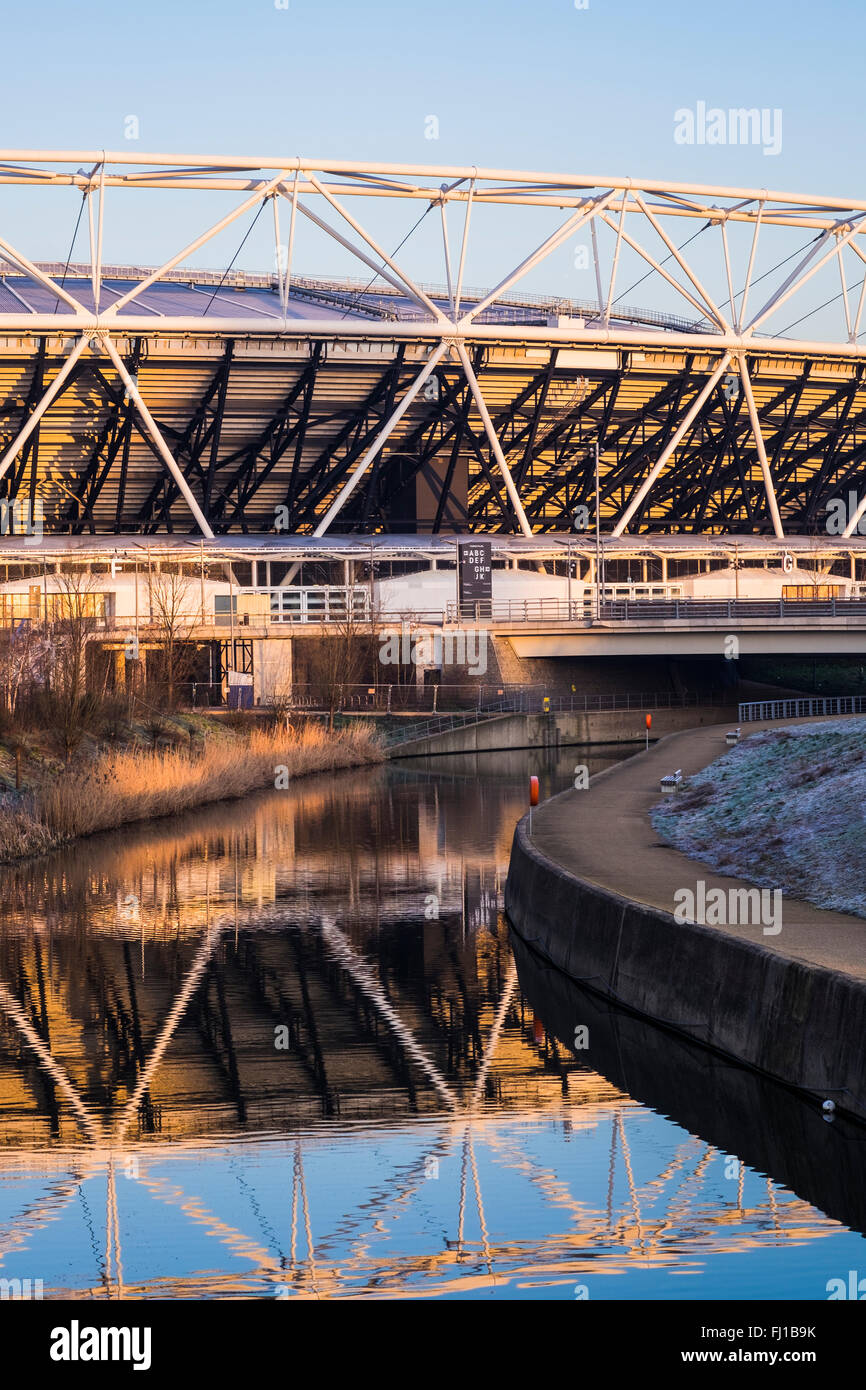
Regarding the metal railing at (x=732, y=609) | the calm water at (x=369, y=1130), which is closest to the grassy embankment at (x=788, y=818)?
the calm water at (x=369, y=1130)

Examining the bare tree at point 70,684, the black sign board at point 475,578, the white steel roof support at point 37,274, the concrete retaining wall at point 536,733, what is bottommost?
the concrete retaining wall at point 536,733

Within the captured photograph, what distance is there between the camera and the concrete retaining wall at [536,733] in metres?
66.9

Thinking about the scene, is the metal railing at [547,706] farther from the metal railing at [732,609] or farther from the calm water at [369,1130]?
the calm water at [369,1130]

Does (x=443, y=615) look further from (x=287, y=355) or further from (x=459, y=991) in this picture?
(x=459, y=991)

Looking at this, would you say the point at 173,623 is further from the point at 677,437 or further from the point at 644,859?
the point at 644,859

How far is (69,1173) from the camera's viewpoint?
1572cm

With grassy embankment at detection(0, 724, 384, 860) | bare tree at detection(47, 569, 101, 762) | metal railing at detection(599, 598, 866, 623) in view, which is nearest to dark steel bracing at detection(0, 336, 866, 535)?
metal railing at detection(599, 598, 866, 623)

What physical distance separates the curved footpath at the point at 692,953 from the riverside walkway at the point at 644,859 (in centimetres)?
4

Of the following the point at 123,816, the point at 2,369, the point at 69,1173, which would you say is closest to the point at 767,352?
the point at 2,369

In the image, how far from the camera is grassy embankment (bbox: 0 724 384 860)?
39.3 m

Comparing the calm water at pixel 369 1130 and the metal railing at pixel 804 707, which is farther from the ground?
the calm water at pixel 369 1130

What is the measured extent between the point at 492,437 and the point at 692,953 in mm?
67742

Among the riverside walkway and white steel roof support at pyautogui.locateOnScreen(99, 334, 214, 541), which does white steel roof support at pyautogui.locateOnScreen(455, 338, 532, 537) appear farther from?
the riverside walkway

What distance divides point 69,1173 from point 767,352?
8054 centimetres
